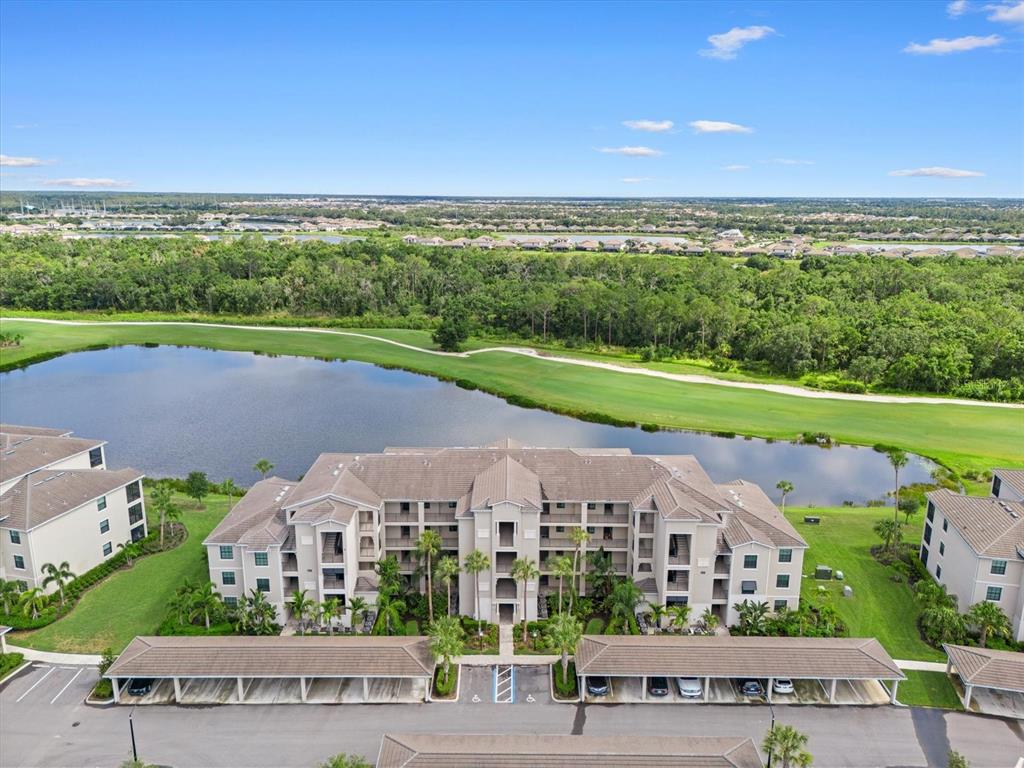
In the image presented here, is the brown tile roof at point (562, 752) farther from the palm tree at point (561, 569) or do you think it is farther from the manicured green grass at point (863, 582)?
the manicured green grass at point (863, 582)

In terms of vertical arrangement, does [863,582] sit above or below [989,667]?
below

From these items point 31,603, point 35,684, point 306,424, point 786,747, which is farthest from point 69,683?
point 306,424

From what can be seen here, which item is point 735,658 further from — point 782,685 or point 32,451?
point 32,451

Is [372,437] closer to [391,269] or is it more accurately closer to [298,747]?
[298,747]

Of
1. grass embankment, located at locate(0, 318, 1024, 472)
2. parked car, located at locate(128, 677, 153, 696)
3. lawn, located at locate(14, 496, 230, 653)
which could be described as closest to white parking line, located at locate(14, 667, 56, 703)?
lawn, located at locate(14, 496, 230, 653)

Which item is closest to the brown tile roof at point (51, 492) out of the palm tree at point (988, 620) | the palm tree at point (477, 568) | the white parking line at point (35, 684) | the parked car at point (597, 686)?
the white parking line at point (35, 684)
